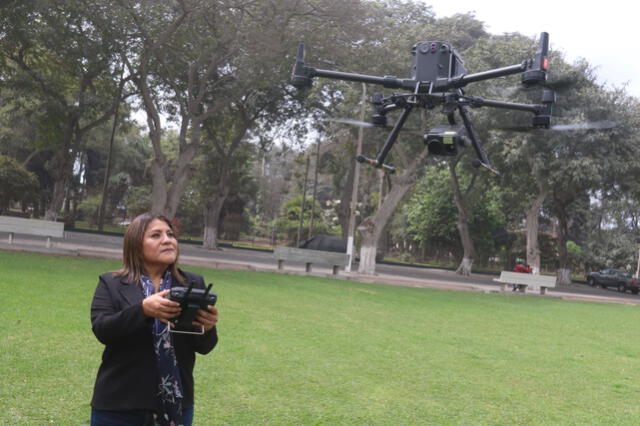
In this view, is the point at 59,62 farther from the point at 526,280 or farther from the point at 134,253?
the point at 134,253

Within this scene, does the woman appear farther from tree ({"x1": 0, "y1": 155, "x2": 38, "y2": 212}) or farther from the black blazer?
tree ({"x1": 0, "y1": 155, "x2": 38, "y2": 212})

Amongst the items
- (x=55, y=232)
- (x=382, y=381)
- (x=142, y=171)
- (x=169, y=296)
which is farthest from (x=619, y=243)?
(x=169, y=296)

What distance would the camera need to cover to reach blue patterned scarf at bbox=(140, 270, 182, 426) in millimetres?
2521

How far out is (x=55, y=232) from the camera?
17719 millimetres

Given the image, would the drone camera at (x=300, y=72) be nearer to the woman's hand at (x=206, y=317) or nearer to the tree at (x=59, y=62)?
the woman's hand at (x=206, y=317)

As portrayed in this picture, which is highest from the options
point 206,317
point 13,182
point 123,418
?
point 13,182

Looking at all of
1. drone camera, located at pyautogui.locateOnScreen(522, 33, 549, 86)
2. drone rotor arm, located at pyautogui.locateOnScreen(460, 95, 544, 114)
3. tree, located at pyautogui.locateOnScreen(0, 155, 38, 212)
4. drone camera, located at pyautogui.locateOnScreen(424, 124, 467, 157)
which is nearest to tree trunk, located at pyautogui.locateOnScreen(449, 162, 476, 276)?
drone rotor arm, located at pyautogui.locateOnScreen(460, 95, 544, 114)

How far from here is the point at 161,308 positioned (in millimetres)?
2406

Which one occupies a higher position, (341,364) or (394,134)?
(394,134)

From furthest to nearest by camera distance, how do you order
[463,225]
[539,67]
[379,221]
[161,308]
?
[463,225] → [379,221] → [539,67] → [161,308]

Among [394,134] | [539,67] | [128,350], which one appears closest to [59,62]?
[394,134]

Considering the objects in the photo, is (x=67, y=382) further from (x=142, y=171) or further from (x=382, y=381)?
(x=142, y=171)

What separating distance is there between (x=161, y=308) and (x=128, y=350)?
1.11ft

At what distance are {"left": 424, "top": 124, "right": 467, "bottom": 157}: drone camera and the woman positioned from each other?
6633 mm
